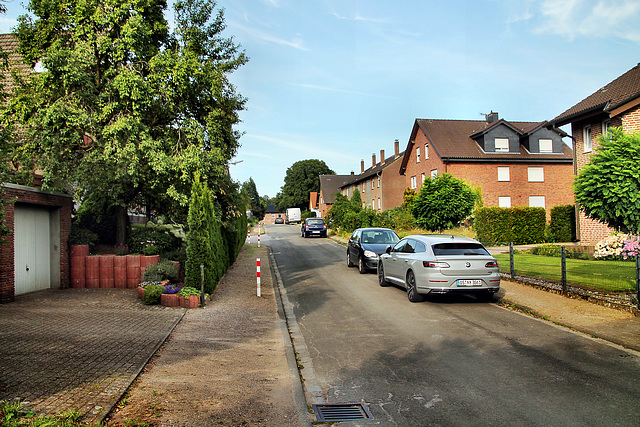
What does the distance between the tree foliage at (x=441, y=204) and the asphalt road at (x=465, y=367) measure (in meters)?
15.5

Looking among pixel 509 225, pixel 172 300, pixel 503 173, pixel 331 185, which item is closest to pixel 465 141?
pixel 503 173

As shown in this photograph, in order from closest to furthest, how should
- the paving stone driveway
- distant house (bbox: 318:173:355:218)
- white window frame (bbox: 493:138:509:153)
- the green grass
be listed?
the paving stone driveway
the green grass
white window frame (bbox: 493:138:509:153)
distant house (bbox: 318:173:355:218)

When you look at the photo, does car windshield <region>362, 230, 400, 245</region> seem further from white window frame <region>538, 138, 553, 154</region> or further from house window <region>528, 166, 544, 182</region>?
white window frame <region>538, 138, 553, 154</region>

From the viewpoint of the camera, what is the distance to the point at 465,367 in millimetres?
6098

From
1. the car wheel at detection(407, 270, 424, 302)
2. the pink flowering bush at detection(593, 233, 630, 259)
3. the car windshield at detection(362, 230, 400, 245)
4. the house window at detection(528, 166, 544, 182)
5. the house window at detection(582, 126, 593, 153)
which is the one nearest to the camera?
the pink flowering bush at detection(593, 233, 630, 259)

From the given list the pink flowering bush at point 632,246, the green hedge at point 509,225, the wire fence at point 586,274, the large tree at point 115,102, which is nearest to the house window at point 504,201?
the green hedge at point 509,225

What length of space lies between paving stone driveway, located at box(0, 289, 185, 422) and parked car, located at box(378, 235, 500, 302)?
17.4ft

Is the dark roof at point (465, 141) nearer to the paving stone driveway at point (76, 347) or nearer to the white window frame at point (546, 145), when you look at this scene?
the white window frame at point (546, 145)

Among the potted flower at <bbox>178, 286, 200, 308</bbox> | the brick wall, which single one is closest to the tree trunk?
the brick wall

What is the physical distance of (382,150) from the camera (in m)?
68.2

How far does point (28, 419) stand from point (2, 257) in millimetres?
7460

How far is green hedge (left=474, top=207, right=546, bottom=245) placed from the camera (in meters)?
27.9

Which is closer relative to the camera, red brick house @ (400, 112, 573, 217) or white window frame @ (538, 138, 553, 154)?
red brick house @ (400, 112, 573, 217)

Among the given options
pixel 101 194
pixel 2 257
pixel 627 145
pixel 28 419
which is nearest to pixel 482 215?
pixel 627 145
